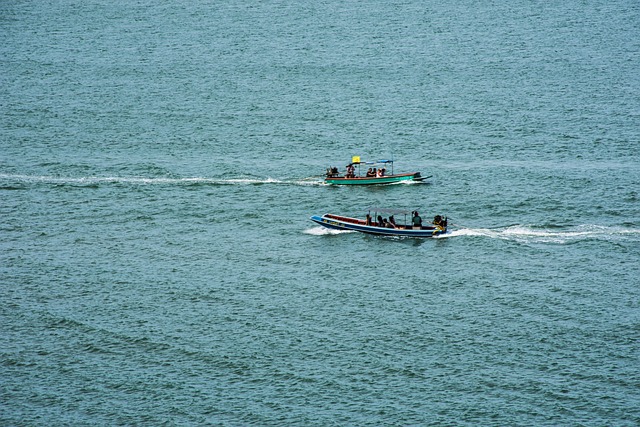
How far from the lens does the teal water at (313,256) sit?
249 feet

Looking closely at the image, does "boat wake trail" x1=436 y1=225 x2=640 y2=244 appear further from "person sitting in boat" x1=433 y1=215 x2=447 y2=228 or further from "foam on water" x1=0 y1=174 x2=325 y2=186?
"foam on water" x1=0 y1=174 x2=325 y2=186

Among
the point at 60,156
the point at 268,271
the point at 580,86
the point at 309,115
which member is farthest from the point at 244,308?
the point at 580,86

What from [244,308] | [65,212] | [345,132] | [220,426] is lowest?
[220,426]

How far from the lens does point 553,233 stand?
10344 cm

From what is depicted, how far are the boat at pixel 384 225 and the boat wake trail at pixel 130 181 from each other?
57.0 ft

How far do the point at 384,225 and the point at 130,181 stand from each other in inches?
1482

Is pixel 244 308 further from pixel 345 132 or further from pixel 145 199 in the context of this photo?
pixel 345 132

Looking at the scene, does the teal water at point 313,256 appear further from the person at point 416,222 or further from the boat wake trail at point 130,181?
the person at point 416,222

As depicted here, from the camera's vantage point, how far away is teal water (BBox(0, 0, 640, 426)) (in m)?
75.9

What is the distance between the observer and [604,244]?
10075 centimetres

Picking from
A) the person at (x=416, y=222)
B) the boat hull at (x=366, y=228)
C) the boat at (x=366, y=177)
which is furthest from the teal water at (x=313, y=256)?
the boat at (x=366, y=177)

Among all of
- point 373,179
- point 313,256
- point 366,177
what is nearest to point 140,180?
point 366,177

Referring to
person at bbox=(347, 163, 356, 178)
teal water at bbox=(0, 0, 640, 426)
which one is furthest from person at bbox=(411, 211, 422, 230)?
person at bbox=(347, 163, 356, 178)

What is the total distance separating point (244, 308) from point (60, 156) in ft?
188
